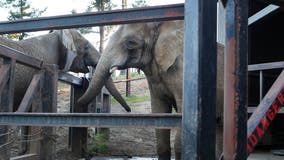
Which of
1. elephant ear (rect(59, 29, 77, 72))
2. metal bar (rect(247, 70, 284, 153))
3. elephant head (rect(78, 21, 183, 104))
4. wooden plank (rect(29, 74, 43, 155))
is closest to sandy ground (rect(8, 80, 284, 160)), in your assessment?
wooden plank (rect(29, 74, 43, 155))

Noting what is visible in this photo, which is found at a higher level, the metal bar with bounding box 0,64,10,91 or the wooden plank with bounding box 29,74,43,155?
the metal bar with bounding box 0,64,10,91

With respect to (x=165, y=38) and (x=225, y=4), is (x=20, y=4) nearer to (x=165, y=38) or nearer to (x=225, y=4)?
(x=165, y=38)

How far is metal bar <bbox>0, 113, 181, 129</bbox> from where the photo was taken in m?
2.03

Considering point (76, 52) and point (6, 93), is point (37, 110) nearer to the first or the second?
point (6, 93)

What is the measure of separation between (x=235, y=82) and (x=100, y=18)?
3.48 feet

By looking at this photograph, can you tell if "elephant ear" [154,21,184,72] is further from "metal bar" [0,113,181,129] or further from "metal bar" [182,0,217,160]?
"metal bar" [182,0,217,160]

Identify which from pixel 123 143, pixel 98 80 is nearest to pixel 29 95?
pixel 98 80

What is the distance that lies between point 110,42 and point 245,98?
11.9ft

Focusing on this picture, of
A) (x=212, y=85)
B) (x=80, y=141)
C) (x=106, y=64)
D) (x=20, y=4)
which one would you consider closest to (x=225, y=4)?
(x=212, y=85)

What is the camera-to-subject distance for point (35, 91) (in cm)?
467

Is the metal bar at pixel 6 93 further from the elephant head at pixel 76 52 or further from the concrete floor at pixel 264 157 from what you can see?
the elephant head at pixel 76 52

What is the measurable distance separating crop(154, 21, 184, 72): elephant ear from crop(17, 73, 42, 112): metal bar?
1492 mm

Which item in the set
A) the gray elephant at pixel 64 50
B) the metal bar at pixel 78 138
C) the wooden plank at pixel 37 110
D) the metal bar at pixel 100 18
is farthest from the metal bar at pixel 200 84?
the gray elephant at pixel 64 50

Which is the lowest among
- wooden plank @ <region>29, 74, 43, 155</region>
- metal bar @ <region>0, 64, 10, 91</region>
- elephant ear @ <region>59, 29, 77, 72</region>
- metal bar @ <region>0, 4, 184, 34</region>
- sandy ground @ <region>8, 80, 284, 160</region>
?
sandy ground @ <region>8, 80, 284, 160</region>
